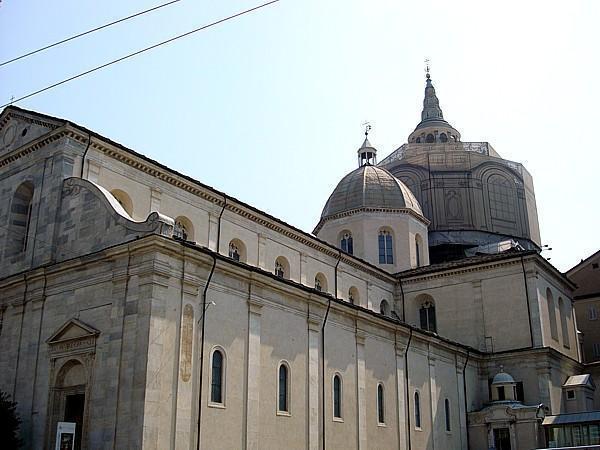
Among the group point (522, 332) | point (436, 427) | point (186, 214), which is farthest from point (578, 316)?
point (186, 214)

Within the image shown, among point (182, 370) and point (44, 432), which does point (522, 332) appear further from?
point (44, 432)

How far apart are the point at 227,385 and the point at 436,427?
49.6ft

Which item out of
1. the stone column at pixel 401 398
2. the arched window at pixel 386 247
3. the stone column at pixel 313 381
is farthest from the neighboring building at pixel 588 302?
the stone column at pixel 313 381

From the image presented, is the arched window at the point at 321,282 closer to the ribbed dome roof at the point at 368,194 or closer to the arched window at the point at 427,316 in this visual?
the arched window at the point at 427,316

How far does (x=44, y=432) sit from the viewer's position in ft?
73.5

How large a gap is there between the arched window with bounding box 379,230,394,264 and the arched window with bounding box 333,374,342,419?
16934 millimetres

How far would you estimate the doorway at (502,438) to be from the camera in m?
35.3

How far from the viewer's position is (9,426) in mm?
21672

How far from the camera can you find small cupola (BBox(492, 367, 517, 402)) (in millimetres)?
37000

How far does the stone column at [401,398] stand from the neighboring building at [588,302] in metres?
22.6

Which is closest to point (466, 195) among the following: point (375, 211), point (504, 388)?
point (375, 211)

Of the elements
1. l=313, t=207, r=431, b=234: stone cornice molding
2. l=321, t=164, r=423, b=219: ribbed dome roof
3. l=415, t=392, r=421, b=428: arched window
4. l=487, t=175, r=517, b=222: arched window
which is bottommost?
l=415, t=392, r=421, b=428: arched window

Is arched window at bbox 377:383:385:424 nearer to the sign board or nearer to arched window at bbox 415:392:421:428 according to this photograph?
arched window at bbox 415:392:421:428

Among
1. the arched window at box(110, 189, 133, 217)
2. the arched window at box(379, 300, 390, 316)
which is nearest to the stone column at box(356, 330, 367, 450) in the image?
the arched window at box(110, 189, 133, 217)
